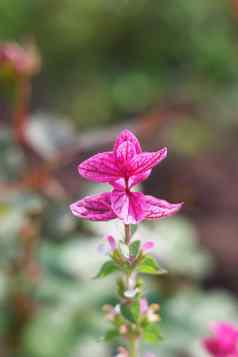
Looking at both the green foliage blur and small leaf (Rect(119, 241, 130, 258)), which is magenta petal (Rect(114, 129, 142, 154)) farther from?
the green foliage blur

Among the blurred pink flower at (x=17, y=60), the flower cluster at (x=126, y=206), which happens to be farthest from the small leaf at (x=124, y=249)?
the blurred pink flower at (x=17, y=60)

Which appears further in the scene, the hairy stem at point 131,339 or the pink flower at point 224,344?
the pink flower at point 224,344

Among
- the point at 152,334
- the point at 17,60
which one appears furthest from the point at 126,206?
the point at 17,60

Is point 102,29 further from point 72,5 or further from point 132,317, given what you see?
point 132,317

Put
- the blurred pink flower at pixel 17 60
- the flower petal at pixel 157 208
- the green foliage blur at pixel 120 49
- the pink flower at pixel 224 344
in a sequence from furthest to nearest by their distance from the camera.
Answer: the green foliage blur at pixel 120 49 → the blurred pink flower at pixel 17 60 → the pink flower at pixel 224 344 → the flower petal at pixel 157 208

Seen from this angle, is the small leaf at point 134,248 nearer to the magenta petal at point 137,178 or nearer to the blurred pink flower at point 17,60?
the magenta petal at point 137,178

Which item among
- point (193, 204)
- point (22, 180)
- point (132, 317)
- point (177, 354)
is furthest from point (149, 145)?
point (132, 317)

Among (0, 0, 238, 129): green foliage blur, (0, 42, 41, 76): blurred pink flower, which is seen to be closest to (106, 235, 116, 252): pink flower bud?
(0, 42, 41, 76): blurred pink flower
